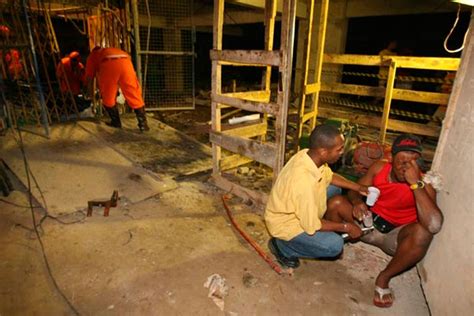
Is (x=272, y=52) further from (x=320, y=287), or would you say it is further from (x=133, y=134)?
(x=133, y=134)

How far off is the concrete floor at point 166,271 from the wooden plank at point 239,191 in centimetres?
25

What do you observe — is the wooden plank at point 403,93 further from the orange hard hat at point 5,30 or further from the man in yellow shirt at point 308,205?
the orange hard hat at point 5,30

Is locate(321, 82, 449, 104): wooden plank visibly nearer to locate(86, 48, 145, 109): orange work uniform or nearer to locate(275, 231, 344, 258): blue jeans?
locate(86, 48, 145, 109): orange work uniform

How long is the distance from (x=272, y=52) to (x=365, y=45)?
30.7ft

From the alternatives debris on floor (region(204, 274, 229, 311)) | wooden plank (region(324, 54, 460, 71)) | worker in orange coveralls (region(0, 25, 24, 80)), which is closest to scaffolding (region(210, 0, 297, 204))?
debris on floor (region(204, 274, 229, 311))

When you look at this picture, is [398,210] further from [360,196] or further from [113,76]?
[113,76]

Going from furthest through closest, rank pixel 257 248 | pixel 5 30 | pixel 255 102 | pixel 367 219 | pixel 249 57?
pixel 5 30
pixel 255 102
pixel 249 57
pixel 257 248
pixel 367 219

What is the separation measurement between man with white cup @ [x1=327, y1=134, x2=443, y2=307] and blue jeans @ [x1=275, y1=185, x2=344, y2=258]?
311mm

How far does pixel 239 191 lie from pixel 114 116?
10.2 ft

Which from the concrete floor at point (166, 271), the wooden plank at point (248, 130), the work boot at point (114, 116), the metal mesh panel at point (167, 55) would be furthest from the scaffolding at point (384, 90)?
the metal mesh panel at point (167, 55)

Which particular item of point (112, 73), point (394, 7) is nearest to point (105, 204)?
point (112, 73)

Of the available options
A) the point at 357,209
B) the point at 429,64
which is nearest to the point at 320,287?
the point at 357,209

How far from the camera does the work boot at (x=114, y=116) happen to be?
552 cm

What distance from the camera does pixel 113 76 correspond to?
521cm
